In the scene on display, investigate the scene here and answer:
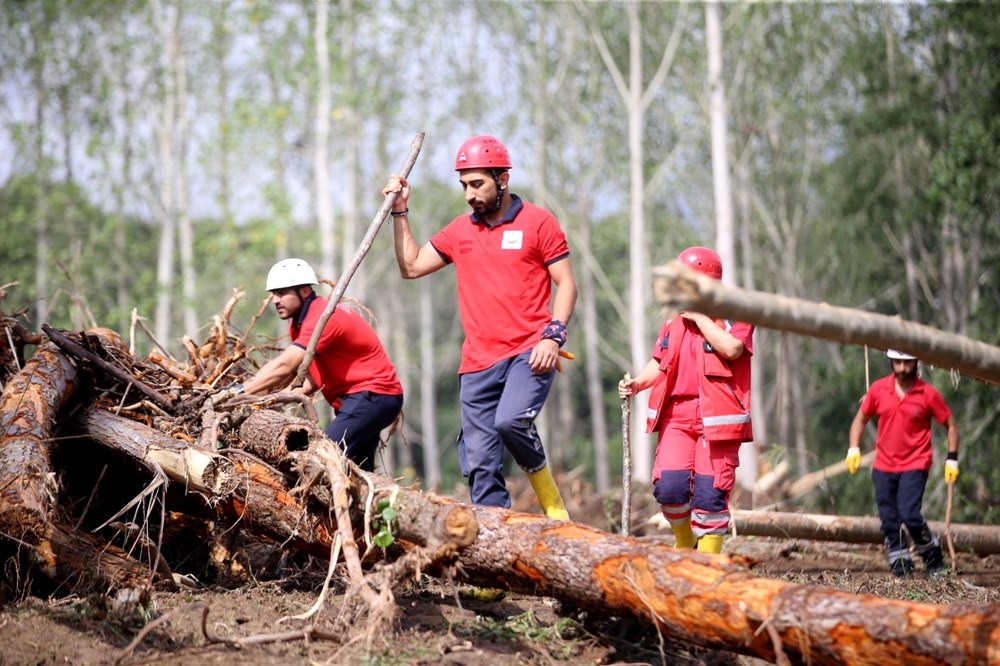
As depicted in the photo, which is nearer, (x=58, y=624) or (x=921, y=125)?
(x=58, y=624)

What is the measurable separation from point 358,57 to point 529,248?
2328cm

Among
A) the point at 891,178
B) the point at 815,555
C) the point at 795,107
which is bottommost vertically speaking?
the point at 815,555

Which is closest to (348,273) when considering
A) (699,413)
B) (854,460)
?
(699,413)

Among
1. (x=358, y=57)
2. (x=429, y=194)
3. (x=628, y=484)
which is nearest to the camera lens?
(x=628, y=484)

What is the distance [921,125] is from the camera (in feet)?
61.2

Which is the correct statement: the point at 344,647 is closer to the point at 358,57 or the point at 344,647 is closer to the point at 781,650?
the point at 781,650

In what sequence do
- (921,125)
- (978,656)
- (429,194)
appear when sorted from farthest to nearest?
1. (429,194)
2. (921,125)
3. (978,656)

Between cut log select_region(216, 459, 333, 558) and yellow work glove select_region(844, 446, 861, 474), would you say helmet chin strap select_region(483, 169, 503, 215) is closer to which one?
cut log select_region(216, 459, 333, 558)

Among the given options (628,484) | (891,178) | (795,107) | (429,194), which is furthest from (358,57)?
(628,484)

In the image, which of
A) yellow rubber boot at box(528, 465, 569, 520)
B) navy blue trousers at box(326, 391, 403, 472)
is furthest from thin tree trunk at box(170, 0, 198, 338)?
yellow rubber boot at box(528, 465, 569, 520)

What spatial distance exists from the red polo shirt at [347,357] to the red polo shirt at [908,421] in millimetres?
4201

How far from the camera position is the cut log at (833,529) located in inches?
332

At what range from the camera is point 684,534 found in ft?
20.5

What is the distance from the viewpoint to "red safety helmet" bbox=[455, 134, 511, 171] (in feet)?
20.5
